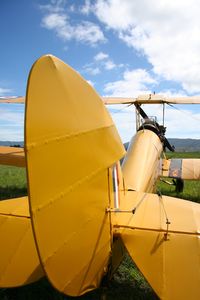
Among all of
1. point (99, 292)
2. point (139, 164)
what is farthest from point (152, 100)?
point (99, 292)

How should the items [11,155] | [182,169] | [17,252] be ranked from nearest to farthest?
[17,252] → [11,155] → [182,169]

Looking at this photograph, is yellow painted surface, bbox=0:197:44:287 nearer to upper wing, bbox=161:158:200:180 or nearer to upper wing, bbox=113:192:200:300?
upper wing, bbox=113:192:200:300

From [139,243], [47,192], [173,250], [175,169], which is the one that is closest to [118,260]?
[139,243]

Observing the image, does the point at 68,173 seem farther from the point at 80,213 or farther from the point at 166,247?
the point at 166,247

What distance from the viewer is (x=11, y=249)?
387cm

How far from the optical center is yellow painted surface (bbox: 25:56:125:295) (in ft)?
7.35

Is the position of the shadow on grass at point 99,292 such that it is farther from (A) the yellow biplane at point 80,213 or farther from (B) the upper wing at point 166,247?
(B) the upper wing at point 166,247

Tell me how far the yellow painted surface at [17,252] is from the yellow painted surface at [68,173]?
831mm

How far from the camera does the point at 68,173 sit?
8.38 feet

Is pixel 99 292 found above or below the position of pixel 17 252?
below

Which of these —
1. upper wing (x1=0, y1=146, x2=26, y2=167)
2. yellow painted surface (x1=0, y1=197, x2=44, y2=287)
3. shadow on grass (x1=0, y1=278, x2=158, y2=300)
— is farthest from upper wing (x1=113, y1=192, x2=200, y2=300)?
upper wing (x1=0, y1=146, x2=26, y2=167)

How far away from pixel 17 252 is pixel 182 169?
8745 mm

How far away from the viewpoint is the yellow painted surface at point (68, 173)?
2.24m

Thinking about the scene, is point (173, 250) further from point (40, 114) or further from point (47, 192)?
point (40, 114)
